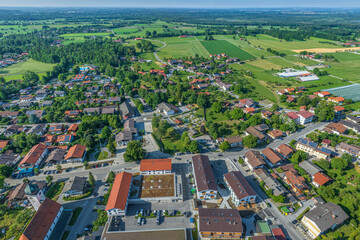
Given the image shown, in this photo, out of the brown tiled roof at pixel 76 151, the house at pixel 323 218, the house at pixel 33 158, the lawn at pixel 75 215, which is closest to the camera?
the house at pixel 323 218

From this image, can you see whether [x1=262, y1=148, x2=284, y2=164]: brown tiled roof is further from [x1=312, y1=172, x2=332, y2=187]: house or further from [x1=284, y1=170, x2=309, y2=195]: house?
[x1=312, y1=172, x2=332, y2=187]: house

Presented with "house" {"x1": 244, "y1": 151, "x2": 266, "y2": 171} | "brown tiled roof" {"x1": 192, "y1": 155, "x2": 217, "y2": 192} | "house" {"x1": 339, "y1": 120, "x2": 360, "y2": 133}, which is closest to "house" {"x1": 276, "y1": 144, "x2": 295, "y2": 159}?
"house" {"x1": 244, "y1": 151, "x2": 266, "y2": 171}

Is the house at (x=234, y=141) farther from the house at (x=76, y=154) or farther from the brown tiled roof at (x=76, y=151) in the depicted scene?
the brown tiled roof at (x=76, y=151)

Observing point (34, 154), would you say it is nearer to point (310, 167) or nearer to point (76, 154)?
point (76, 154)

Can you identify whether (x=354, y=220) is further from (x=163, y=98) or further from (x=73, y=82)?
(x=73, y=82)

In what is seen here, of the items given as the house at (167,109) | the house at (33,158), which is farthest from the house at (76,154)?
the house at (167,109)

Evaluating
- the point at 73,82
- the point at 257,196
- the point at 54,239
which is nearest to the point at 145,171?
the point at 54,239

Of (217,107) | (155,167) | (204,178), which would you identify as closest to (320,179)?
(204,178)
